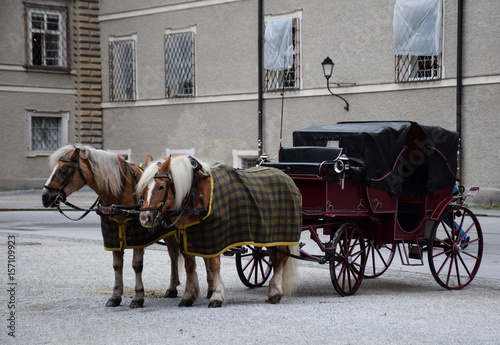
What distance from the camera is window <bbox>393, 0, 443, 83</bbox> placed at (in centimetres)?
2059

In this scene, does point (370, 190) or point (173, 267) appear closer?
point (173, 267)

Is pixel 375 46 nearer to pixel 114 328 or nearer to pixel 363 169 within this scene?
pixel 363 169

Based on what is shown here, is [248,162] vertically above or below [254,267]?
above

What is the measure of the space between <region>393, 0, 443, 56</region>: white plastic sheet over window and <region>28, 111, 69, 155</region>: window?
12974mm

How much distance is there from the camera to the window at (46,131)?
90.8 ft

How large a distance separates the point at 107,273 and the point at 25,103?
61.2 feet

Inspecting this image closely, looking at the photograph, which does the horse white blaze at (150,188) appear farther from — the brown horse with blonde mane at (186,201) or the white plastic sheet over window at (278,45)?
the white plastic sheet over window at (278,45)

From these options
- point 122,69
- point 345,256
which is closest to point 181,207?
point 345,256

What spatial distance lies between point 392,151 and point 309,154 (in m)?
0.97

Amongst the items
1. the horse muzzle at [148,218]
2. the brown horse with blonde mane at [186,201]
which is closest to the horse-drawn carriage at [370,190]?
the brown horse with blonde mane at [186,201]

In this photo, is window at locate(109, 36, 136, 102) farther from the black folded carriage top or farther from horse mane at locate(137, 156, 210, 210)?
horse mane at locate(137, 156, 210, 210)

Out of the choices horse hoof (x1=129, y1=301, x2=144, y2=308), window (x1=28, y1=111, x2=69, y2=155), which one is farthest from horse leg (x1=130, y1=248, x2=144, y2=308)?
window (x1=28, y1=111, x2=69, y2=155)

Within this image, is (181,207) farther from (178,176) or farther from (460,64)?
(460,64)

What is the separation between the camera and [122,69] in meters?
27.3
